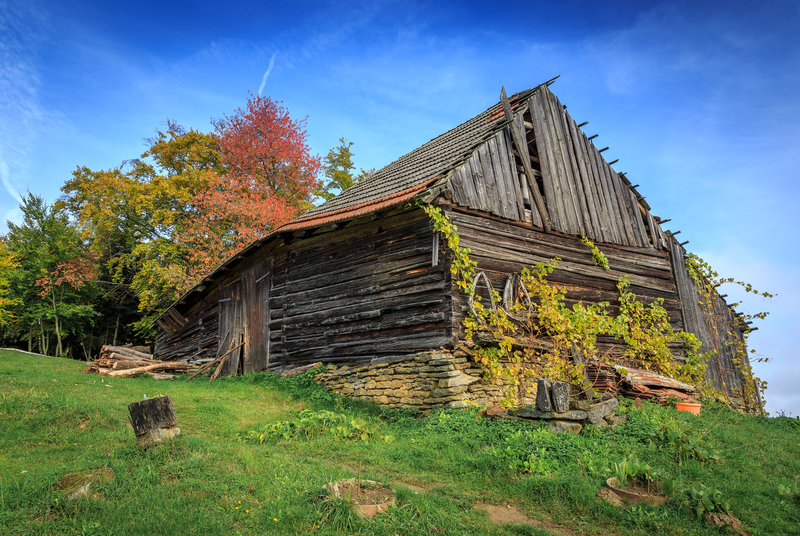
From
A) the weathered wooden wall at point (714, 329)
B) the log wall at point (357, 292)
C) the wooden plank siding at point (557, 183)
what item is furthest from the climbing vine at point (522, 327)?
the weathered wooden wall at point (714, 329)

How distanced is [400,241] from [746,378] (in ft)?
39.7

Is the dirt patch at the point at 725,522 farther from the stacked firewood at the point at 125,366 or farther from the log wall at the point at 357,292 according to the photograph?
the stacked firewood at the point at 125,366

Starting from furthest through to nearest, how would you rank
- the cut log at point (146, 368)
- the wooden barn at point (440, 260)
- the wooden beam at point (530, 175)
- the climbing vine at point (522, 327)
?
the cut log at point (146, 368)
the wooden beam at point (530, 175)
the wooden barn at point (440, 260)
the climbing vine at point (522, 327)

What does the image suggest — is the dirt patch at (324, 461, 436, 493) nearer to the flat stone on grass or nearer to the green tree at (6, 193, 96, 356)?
the flat stone on grass

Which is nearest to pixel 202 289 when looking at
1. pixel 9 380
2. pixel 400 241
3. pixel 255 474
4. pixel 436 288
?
pixel 9 380

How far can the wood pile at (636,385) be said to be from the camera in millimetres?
9539

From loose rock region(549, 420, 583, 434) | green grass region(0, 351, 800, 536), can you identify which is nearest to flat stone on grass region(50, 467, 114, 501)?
green grass region(0, 351, 800, 536)

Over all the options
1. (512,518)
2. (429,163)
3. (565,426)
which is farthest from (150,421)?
(429,163)

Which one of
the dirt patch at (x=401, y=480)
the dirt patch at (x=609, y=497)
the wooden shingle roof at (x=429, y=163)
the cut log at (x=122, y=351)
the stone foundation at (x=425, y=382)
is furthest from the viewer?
the cut log at (x=122, y=351)

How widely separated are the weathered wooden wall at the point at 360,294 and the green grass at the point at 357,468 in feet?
5.85

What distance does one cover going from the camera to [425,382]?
8.88 meters

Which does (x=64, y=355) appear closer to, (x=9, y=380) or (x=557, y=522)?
(x=9, y=380)

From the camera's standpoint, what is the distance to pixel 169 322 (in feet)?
58.6

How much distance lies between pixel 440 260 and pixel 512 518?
551 cm
